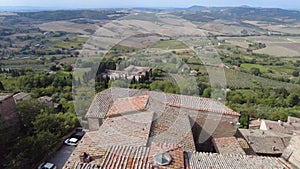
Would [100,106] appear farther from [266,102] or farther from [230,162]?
[266,102]

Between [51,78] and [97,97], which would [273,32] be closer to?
[51,78]

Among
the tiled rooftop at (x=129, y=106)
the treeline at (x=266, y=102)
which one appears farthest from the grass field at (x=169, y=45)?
the treeline at (x=266, y=102)

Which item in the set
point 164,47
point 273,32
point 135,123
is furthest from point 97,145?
point 273,32

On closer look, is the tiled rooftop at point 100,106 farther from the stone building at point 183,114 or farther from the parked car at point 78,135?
the parked car at point 78,135

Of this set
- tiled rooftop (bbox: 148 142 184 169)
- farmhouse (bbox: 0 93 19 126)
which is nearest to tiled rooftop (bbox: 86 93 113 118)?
farmhouse (bbox: 0 93 19 126)

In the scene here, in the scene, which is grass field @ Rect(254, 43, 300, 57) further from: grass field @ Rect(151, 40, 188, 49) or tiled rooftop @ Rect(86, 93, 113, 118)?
tiled rooftop @ Rect(86, 93, 113, 118)
